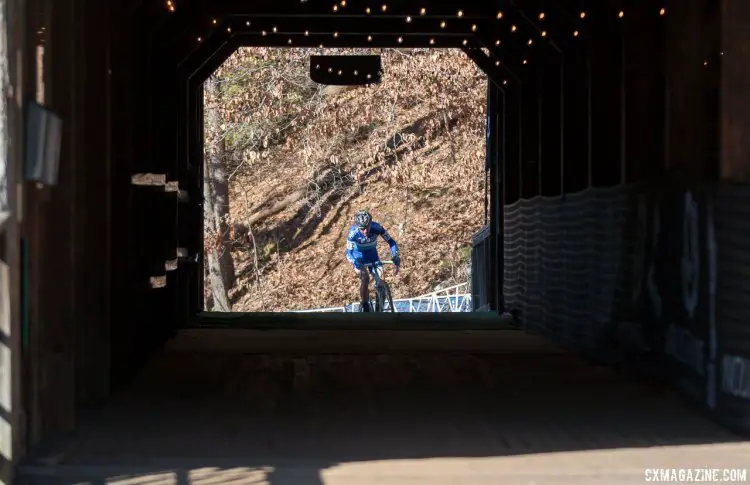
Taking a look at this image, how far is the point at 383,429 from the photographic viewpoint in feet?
22.5

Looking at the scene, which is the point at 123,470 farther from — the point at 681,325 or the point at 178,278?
the point at 178,278

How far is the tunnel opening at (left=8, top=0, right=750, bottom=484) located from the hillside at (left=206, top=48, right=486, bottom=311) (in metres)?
21.6

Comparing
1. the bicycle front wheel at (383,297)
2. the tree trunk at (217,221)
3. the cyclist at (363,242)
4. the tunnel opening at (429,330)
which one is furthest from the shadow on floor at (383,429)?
the tree trunk at (217,221)

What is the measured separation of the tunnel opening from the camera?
6074 mm

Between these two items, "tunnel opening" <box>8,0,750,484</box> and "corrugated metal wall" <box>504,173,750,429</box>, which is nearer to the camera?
"tunnel opening" <box>8,0,750,484</box>

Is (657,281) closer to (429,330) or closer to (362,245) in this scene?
(429,330)

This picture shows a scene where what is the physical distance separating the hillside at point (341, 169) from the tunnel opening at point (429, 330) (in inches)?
850

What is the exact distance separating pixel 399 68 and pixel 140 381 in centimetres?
2786

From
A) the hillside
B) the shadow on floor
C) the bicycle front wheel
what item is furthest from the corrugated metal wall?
the hillside

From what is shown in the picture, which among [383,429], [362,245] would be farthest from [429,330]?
[383,429]

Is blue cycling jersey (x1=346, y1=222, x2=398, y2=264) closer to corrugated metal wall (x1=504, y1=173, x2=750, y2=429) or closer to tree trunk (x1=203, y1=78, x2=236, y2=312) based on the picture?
corrugated metal wall (x1=504, y1=173, x2=750, y2=429)

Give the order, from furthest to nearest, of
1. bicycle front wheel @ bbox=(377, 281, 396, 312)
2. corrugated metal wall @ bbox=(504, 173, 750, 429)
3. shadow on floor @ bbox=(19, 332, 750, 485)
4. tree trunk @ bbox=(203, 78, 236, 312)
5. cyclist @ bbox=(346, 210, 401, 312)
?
tree trunk @ bbox=(203, 78, 236, 312)
bicycle front wheel @ bbox=(377, 281, 396, 312)
cyclist @ bbox=(346, 210, 401, 312)
corrugated metal wall @ bbox=(504, 173, 750, 429)
shadow on floor @ bbox=(19, 332, 750, 485)

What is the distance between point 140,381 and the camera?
913 centimetres

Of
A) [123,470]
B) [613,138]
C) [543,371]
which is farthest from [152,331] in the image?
[123,470]
